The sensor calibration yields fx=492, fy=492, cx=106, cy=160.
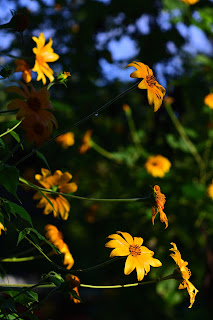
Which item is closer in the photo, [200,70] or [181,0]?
[181,0]

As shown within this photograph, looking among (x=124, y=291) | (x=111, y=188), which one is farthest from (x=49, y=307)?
(x=111, y=188)

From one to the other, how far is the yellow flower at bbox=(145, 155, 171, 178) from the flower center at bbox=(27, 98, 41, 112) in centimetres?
147

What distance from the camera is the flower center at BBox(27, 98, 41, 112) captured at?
0.84 m

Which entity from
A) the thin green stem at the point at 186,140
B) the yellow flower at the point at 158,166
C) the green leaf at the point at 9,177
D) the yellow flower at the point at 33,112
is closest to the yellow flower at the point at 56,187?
the yellow flower at the point at 33,112

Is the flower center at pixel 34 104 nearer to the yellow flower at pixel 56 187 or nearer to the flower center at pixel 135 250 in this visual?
the yellow flower at pixel 56 187

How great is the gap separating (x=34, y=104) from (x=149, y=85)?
201 millimetres

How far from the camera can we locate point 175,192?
2.32m

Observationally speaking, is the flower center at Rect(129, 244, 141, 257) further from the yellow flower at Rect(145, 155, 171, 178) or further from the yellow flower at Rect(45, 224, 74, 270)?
the yellow flower at Rect(145, 155, 171, 178)

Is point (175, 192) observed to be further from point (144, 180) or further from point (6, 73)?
point (6, 73)

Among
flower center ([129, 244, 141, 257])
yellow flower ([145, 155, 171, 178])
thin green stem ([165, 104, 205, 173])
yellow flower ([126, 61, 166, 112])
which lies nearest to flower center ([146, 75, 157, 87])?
yellow flower ([126, 61, 166, 112])

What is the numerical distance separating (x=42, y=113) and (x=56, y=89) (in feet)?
8.28

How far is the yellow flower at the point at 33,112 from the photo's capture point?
2.67ft

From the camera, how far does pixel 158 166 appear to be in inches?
91.1

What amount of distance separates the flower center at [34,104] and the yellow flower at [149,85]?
169mm
